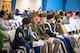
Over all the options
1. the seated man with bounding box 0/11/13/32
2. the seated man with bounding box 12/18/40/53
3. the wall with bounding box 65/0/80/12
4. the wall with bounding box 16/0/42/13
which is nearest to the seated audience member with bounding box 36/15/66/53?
the seated man with bounding box 12/18/40/53

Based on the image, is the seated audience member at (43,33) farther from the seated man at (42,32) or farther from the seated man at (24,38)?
the seated man at (24,38)

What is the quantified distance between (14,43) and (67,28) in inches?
116

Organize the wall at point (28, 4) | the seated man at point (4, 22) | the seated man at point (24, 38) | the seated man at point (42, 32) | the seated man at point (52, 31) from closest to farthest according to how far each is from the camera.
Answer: the seated man at point (24, 38), the seated man at point (42, 32), the seated man at point (52, 31), the seated man at point (4, 22), the wall at point (28, 4)

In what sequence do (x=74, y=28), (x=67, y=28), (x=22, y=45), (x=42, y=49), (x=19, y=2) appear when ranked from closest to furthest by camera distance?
(x=22, y=45)
(x=42, y=49)
(x=67, y=28)
(x=74, y=28)
(x=19, y=2)

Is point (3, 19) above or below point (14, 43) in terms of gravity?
above

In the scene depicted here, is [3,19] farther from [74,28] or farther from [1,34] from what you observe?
[74,28]

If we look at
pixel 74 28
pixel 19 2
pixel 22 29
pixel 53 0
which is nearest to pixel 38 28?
pixel 22 29

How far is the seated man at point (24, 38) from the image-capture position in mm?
4277

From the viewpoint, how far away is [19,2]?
840 inches

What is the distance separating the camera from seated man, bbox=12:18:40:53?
4.28 meters

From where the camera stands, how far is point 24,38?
453 cm

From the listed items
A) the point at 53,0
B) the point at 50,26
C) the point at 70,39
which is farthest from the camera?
the point at 53,0

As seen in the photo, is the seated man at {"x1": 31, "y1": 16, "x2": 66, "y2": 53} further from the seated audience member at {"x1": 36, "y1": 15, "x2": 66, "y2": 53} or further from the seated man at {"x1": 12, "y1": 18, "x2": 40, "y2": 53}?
the seated man at {"x1": 12, "y1": 18, "x2": 40, "y2": 53}

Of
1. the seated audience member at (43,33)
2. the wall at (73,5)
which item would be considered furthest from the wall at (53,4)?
the seated audience member at (43,33)
